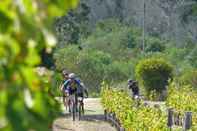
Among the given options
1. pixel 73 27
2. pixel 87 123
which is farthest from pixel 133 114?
pixel 73 27

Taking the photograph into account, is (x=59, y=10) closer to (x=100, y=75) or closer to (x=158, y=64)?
(x=158, y=64)

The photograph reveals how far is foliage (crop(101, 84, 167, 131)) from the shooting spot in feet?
34.6

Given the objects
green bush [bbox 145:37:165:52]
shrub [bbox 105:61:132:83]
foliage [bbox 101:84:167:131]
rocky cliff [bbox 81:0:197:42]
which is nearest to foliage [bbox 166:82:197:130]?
foliage [bbox 101:84:167:131]

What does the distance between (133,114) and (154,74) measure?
1167 cm

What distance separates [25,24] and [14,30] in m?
0.04

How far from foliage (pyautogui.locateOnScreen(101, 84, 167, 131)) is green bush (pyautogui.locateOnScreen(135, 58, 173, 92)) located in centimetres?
697

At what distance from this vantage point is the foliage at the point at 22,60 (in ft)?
5.55

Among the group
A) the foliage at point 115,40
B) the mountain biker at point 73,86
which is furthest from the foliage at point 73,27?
the mountain biker at point 73,86

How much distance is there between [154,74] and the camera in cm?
2367

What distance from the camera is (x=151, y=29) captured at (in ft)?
149

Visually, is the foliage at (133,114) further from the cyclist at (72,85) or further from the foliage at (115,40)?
the foliage at (115,40)

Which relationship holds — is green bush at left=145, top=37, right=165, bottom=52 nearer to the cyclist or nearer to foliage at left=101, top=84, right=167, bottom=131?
the cyclist

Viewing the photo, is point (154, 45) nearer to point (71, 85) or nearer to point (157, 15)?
point (157, 15)

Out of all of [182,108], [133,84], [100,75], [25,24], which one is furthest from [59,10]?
[100,75]
